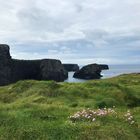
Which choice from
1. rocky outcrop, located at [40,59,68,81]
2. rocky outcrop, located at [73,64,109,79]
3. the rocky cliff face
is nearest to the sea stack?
rocky outcrop, located at [73,64,109,79]

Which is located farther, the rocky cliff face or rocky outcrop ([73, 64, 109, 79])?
rocky outcrop ([73, 64, 109, 79])

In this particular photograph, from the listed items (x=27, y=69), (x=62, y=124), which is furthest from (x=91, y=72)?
(x=62, y=124)

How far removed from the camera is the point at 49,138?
1448cm

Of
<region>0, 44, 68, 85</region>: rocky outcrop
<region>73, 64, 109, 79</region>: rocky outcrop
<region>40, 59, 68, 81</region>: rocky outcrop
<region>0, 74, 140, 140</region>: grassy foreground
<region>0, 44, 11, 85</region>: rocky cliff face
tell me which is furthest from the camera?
<region>73, 64, 109, 79</region>: rocky outcrop

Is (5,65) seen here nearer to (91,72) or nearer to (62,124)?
(91,72)

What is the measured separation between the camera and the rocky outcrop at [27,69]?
5768 inches

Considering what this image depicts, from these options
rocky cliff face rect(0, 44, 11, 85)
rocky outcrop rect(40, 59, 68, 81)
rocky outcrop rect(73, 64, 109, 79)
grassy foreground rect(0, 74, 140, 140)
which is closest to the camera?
grassy foreground rect(0, 74, 140, 140)

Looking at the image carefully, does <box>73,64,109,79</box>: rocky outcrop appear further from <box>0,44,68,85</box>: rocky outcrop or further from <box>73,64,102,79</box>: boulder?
<box>0,44,68,85</box>: rocky outcrop

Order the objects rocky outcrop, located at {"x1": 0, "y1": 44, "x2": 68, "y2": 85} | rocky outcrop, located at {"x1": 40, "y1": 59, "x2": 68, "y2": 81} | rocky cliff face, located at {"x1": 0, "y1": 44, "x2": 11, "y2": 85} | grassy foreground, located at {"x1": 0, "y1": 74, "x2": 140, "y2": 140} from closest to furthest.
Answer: grassy foreground, located at {"x1": 0, "y1": 74, "x2": 140, "y2": 140}
rocky cliff face, located at {"x1": 0, "y1": 44, "x2": 11, "y2": 85}
rocky outcrop, located at {"x1": 0, "y1": 44, "x2": 68, "y2": 85}
rocky outcrop, located at {"x1": 40, "y1": 59, "x2": 68, "y2": 81}

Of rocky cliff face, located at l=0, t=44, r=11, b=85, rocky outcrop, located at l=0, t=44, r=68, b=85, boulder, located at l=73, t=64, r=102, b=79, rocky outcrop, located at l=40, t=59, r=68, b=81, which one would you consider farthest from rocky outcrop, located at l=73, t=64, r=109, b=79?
rocky cliff face, located at l=0, t=44, r=11, b=85

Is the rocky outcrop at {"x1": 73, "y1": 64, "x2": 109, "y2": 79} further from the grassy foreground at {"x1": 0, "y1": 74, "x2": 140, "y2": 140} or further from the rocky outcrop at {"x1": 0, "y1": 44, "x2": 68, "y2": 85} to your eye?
the grassy foreground at {"x1": 0, "y1": 74, "x2": 140, "y2": 140}

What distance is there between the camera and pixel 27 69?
16250cm

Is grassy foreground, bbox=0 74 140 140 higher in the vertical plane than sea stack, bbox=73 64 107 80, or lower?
higher

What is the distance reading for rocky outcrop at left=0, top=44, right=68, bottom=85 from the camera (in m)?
146
